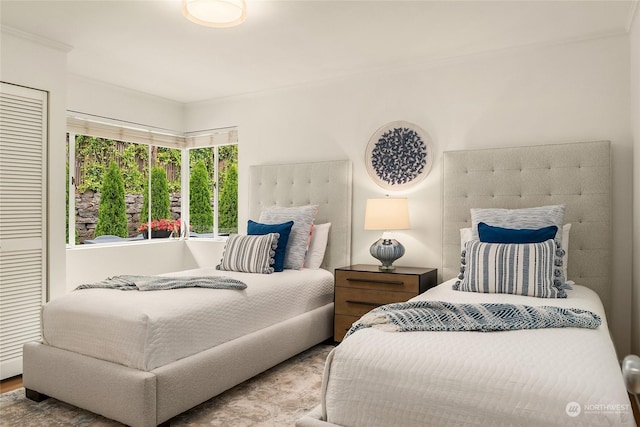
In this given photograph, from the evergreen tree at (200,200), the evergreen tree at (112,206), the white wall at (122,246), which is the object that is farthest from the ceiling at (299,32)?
the evergreen tree at (200,200)

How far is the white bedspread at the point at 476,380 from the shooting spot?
4.52ft

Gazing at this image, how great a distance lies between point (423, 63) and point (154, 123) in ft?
9.83

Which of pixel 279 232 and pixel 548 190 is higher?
pixel 548 190

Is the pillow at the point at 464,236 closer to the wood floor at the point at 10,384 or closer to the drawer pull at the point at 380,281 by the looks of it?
the drawer pull at the point at 380,281

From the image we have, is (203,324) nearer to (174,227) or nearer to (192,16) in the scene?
(192,16)

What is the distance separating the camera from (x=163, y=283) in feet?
9.39

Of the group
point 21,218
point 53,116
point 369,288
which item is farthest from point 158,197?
point 369,288

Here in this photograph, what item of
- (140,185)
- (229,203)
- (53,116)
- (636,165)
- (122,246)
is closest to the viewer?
(636,165)

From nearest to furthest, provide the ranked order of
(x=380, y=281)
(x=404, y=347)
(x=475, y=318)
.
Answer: (x=404, y=347) < (x=475, y=318) < (x=380, y=281)

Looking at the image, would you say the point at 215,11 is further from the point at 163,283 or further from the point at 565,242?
the point at 565,242

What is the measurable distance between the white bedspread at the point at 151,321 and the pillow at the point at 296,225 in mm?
785

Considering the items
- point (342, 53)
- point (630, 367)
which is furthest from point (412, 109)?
point (630, 367)

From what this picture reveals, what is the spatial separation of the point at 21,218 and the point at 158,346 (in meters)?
1.71

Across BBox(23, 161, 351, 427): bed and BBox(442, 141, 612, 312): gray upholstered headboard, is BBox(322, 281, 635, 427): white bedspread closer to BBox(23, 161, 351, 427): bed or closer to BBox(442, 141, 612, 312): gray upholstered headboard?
BBox(23, 161, 351, 427): bed
